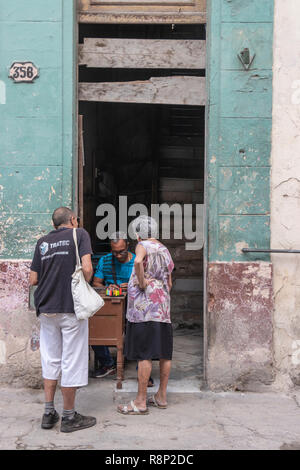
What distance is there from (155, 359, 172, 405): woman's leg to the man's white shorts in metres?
0.73

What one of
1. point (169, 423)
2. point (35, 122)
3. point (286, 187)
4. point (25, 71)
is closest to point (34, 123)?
point (35, 122)

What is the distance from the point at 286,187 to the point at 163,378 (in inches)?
85.2

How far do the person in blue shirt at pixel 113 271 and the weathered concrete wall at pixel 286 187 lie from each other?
5.15ft

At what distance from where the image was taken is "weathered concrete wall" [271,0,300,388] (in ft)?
16.2

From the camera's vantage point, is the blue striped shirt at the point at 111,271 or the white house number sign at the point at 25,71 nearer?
the white house number sign at the point at 25,71

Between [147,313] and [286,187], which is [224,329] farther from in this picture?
[286,187]

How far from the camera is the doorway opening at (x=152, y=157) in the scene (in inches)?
324

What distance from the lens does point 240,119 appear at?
16.3 feet

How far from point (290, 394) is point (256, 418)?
2.50 ft

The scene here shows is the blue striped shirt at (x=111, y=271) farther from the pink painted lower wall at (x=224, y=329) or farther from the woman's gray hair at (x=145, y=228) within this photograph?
the woman's gray hair at (x=145, y=228)

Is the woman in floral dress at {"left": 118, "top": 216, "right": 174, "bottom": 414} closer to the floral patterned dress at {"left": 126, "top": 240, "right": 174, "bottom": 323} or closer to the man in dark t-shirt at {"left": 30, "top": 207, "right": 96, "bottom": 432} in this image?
the floral patterned dress at {"left": 126, "top": 240, "right": 174, "bottom": 323}

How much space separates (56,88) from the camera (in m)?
5.00

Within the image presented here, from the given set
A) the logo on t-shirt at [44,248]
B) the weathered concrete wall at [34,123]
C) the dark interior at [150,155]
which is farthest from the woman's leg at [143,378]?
the dark interior at [150,155]

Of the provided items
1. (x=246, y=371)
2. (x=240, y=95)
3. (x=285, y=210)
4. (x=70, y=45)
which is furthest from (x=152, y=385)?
Answer: (x=70, y=45)
